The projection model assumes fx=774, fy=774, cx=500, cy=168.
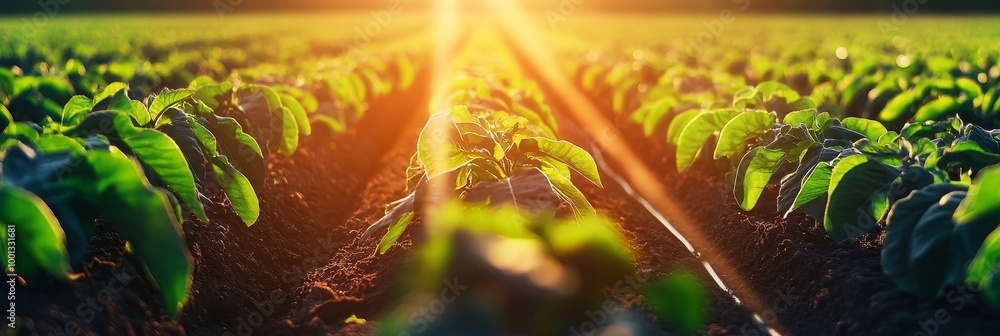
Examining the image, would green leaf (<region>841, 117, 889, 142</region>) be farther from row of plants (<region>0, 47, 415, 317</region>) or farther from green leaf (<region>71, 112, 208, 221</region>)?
green leaf (<region>71, 112, 208, 221</region>)

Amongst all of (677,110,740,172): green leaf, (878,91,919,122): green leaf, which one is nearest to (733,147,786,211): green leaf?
(677,110,740,172): green leaf

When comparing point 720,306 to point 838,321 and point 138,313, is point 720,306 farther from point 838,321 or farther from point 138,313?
point 138,313

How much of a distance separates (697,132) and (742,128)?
46 centimetres

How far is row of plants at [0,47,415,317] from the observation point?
2453 mm

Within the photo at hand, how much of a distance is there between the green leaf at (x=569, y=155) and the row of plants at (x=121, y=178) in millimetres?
1521

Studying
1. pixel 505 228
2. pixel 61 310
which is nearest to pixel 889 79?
pixel 505 228

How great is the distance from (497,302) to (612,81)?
10.5 m

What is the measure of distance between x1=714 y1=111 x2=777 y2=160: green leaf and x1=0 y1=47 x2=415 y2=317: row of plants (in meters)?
2.83

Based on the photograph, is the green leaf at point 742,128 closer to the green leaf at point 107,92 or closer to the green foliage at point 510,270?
the green foliage at point 510,270

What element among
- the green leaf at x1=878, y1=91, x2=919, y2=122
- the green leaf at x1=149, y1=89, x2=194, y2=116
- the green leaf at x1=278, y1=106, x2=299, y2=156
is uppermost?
the green leaf at x1=149, y1=89, x2=194, y2=116

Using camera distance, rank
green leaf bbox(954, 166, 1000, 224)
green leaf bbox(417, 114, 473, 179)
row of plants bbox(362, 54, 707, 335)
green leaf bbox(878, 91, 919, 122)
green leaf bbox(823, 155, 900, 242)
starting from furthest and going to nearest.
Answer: green leaf bbox(878, 91, 919, 122)
green leaf bbox(417, 114, 473, 179)
green leaf bbox(823, 155, 900, 242)
green leaf bbox(954, 166, 1000, 224)
row of plants bbox(362, 54, 707, 335)

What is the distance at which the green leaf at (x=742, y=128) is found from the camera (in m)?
4.81

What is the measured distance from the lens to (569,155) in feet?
13.7

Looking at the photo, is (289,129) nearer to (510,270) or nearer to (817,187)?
(817,187)
